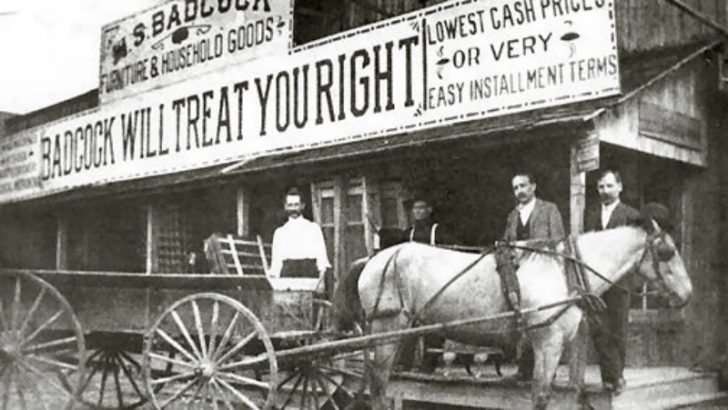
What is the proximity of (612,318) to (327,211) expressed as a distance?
3.29m

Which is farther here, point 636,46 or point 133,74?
point 133,74

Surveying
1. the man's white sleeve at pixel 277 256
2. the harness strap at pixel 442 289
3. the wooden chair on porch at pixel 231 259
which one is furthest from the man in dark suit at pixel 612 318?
the wooden chair on porch at pixel 231 259

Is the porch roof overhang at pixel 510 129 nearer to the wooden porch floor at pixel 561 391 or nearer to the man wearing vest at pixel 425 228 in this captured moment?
the man wearing vest at pixel 425 228

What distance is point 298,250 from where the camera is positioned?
22.2ft

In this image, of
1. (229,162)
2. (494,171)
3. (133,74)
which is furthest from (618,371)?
(133,74)

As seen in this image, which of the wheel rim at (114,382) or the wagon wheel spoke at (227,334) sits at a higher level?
the wagon wheel spoke at (227,334)

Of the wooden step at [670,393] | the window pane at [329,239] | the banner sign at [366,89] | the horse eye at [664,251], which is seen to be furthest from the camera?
the window pane at [329,239]

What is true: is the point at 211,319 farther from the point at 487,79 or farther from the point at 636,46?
the point at 636,46

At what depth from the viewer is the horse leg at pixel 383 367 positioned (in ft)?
18.4

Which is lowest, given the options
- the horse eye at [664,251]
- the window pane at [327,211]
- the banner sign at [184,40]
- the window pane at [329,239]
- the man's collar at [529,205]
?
the horse eye at [664,251]

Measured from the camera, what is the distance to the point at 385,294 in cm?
577

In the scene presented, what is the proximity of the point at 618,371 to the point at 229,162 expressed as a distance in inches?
209

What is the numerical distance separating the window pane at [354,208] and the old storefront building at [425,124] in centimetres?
2

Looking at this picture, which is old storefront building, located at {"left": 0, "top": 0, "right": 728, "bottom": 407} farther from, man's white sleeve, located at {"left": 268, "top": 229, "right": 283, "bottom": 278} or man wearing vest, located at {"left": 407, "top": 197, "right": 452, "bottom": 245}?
man's white sleeve, located at {"left": 268, "top": 229, "right": 283, "bottom": 278}
